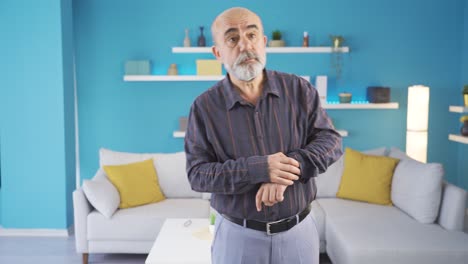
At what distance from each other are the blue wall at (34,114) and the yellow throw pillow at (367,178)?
2.61 m

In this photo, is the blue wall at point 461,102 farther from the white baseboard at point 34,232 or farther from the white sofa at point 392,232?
the white baseboard at point 34,232

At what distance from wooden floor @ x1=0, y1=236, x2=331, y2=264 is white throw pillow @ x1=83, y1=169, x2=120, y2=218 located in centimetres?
43

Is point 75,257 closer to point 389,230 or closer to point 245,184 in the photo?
point 389,230

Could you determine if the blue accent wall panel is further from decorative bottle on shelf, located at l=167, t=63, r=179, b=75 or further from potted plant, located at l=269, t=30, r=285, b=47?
potted plant, located at l=269, t=30, r=285, b=47

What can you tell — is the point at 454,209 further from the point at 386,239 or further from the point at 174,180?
the point at 174,180

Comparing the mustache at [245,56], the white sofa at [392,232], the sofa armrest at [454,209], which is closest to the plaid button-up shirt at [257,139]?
the mustache at [245,56]

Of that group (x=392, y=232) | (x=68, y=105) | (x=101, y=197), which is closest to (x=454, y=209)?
(x=392, y=232)

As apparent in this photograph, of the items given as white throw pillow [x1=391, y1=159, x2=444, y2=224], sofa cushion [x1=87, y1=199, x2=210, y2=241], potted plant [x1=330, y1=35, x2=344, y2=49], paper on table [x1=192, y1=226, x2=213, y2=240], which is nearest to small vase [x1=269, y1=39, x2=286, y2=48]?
potted plant [x1=330, y1=35, x2=344, y2=49]

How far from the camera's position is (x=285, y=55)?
206 inches

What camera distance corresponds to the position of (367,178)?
3.99m

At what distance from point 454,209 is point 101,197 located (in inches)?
103

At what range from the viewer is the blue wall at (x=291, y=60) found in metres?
5.13

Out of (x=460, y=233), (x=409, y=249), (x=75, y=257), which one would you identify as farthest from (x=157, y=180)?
(x=460, y=233)

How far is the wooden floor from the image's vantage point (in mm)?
3775
